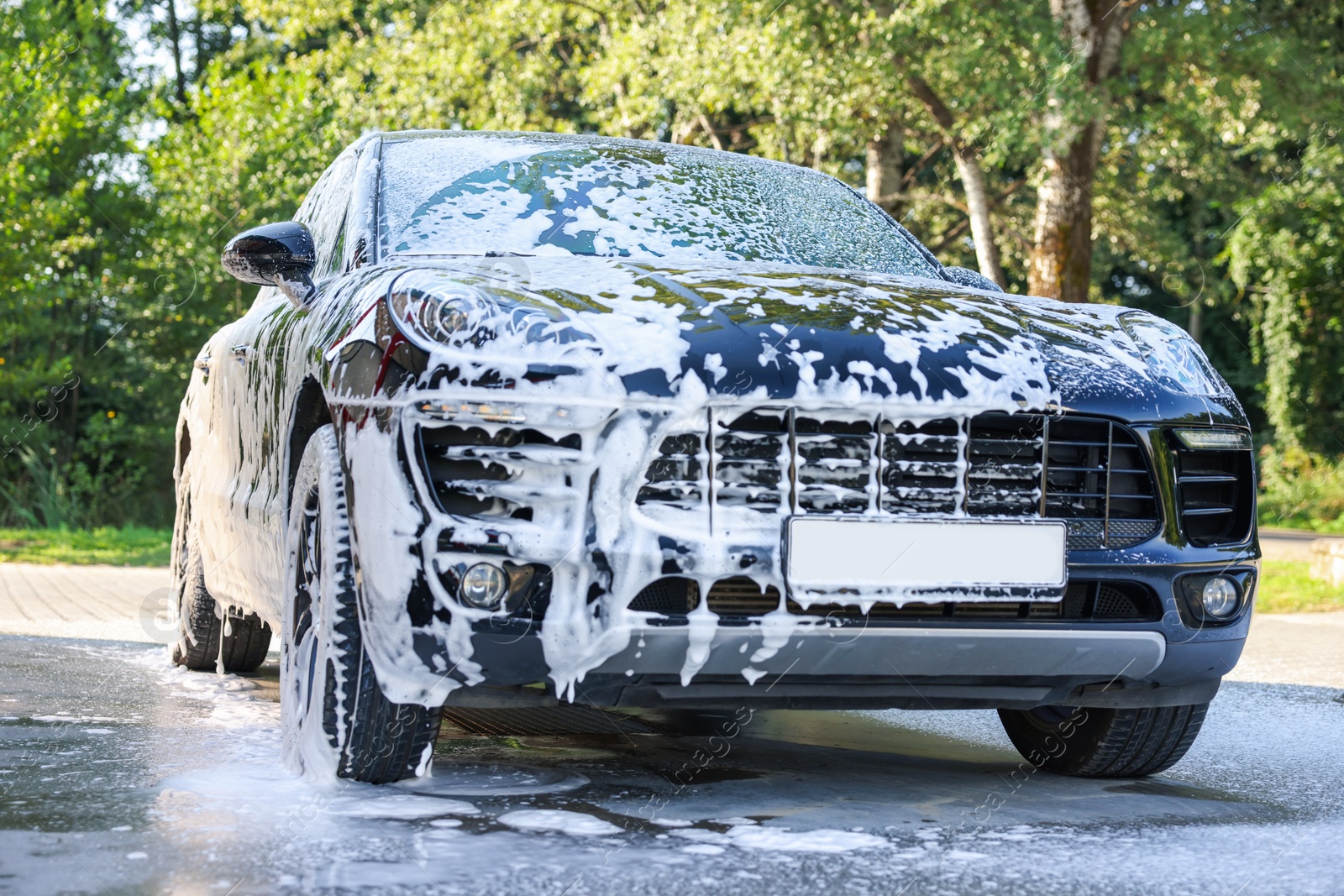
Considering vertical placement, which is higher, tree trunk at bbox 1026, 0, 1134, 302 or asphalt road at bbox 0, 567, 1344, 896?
tree trunk at bbox 1026, 0, 1134, 302

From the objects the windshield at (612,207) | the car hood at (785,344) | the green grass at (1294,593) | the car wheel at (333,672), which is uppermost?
the windshield at (612,207)

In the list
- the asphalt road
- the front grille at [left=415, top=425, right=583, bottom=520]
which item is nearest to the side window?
the front grille at [left=415, top=425, right=583, bottom=520]

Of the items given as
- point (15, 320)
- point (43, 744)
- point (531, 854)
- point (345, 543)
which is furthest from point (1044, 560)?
point (15, 320)

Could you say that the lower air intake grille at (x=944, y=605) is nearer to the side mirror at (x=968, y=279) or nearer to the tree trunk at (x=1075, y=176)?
the side mirror at (x=968, y=279)

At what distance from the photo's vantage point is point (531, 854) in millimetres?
3000

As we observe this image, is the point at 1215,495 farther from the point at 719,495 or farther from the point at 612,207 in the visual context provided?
the point at 612,207

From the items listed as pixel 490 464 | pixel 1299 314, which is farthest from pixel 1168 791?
Result: pixel 1299 314

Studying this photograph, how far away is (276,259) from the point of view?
4.10 meters

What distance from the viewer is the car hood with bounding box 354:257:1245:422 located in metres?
3.21

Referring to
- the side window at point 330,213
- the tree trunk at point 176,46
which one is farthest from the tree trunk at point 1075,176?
the tree trunk at point 176,46

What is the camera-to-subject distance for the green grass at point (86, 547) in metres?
12.6

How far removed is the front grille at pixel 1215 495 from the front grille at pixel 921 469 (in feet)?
0.39

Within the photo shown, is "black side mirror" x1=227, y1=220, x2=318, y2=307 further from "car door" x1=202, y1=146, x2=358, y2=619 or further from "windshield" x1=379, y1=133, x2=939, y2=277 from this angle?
"windshield" x1=379, y1=133, x2=939, y2=277

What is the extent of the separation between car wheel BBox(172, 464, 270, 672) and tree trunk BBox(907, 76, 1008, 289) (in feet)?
37.5
